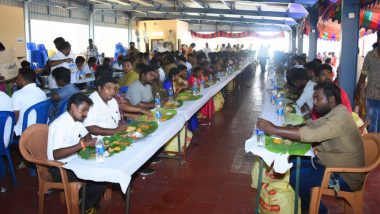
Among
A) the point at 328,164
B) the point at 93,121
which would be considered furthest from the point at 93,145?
the point at 328,164

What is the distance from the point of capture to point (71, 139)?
293 centimetres

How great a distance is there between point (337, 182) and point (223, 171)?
76.6 inches

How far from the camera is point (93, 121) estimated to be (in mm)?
3482

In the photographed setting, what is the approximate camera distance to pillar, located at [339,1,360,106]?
6262 mm

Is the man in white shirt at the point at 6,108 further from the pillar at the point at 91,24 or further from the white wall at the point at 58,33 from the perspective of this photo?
the pillar at the point at 91,24

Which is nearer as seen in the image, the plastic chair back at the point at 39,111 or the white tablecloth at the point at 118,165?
the white tablecloth at the point at 118,165

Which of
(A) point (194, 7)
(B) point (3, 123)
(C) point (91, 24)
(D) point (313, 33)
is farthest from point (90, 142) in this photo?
(C) point (91, 24)

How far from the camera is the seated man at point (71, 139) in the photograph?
2.76 meters

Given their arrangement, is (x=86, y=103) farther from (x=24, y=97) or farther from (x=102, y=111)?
(x=24, y=97)

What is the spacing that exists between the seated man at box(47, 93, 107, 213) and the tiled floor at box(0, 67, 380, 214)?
0.51 metres

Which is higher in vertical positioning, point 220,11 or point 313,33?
point 220,11

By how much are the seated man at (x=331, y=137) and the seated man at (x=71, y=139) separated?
1.49 metres

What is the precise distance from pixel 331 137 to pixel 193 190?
5.89ft

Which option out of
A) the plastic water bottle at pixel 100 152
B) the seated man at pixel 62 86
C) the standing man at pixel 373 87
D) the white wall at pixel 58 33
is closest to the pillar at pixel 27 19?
the white wall at pixel 58 33
